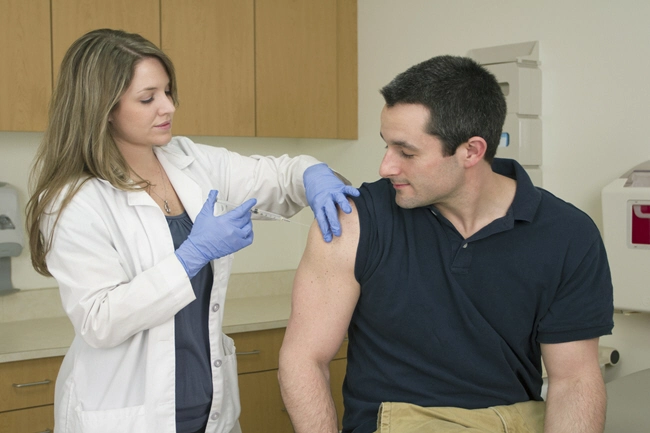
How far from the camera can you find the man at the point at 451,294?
1539 mm

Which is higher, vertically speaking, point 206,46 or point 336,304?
point 206,46

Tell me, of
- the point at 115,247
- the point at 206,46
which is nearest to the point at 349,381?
the point at 115,247

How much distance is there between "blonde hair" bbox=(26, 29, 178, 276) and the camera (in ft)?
5.39

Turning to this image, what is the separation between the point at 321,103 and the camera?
133 inches

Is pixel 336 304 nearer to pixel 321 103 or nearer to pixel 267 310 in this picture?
pixel 267 310

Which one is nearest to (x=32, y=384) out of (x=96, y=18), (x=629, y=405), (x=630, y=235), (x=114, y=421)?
(x=114, y=421)

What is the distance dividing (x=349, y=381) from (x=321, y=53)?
201 centimetres

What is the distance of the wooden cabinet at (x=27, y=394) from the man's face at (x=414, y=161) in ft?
4.89

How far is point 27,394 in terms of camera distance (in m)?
2.46

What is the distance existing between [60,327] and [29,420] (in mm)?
420

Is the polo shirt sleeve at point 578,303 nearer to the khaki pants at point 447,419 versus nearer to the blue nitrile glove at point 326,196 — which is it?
the khaki pants at point 447,419

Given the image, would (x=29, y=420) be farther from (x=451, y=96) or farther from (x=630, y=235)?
(x=630, y=235)

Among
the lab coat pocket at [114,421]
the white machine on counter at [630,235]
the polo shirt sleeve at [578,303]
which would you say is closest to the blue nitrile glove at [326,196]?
the polo shirt sleeve at [578,303]

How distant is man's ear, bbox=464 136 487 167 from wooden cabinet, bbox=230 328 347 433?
4.90 feet
